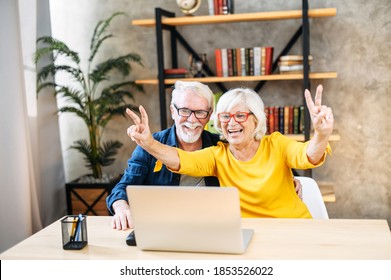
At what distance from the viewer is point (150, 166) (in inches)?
100

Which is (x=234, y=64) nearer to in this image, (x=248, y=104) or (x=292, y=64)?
(x=292, y=64)

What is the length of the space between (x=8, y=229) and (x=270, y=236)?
2.42m

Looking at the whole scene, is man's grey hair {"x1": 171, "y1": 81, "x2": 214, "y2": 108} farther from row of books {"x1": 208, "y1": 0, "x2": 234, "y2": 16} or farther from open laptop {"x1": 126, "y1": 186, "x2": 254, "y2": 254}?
row of books {"x1": 208, "y1": 0, "x2": 234, "y2": 16}

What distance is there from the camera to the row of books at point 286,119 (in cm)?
405

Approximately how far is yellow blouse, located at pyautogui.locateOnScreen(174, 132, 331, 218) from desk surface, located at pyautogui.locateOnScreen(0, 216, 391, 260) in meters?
0.20

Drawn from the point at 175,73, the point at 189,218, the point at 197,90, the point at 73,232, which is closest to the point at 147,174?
the point at 197,90

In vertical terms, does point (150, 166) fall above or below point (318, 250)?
above

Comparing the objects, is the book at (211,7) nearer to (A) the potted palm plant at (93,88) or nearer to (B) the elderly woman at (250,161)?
(A) the potted palm plant at (93,88)

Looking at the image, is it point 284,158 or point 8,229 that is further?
point 8,229

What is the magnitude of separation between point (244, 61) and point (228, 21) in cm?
32

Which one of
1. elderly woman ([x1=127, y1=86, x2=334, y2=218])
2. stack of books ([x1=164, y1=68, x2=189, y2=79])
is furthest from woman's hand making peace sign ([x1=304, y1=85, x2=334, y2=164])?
stack of books ([x1=164, y1=68, x2=189, y2=79])
